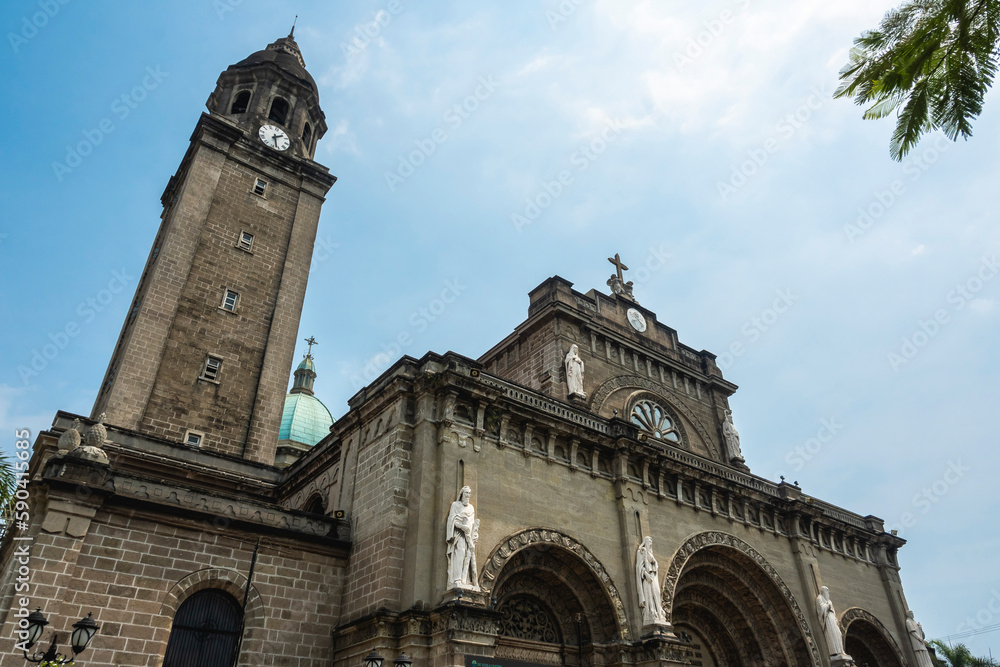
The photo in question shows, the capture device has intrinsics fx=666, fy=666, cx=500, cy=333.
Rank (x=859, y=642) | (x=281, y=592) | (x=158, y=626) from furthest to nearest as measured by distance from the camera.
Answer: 1. (x=859, y=642)
2. (x=281, y=592)
3. (x=158, y=626)

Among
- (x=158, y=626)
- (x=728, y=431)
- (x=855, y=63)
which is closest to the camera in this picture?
(x=855, y=63)

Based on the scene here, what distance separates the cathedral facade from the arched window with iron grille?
6cm

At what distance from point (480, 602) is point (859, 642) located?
23.3m

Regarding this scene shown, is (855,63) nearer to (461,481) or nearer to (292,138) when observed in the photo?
(461,481)

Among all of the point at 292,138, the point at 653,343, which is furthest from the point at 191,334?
the point at 653,343

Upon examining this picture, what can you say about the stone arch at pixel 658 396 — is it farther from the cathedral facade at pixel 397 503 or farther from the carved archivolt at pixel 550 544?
the carved archivolt at pixel 550 544

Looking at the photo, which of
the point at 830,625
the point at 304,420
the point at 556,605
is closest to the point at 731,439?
the point at 830,625

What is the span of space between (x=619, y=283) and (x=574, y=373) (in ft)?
29.3

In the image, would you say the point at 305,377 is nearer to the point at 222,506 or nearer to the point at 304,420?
the point at 304,420

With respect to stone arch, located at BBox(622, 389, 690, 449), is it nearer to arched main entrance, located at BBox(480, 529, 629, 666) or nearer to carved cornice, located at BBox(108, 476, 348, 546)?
arched main entrance, located at BBox(480, 529, 629, 666)

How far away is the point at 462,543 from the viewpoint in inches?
711

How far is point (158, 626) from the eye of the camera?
1695 centimetres

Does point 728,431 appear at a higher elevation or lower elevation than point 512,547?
higher

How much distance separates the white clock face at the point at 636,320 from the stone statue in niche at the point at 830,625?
1412cm
